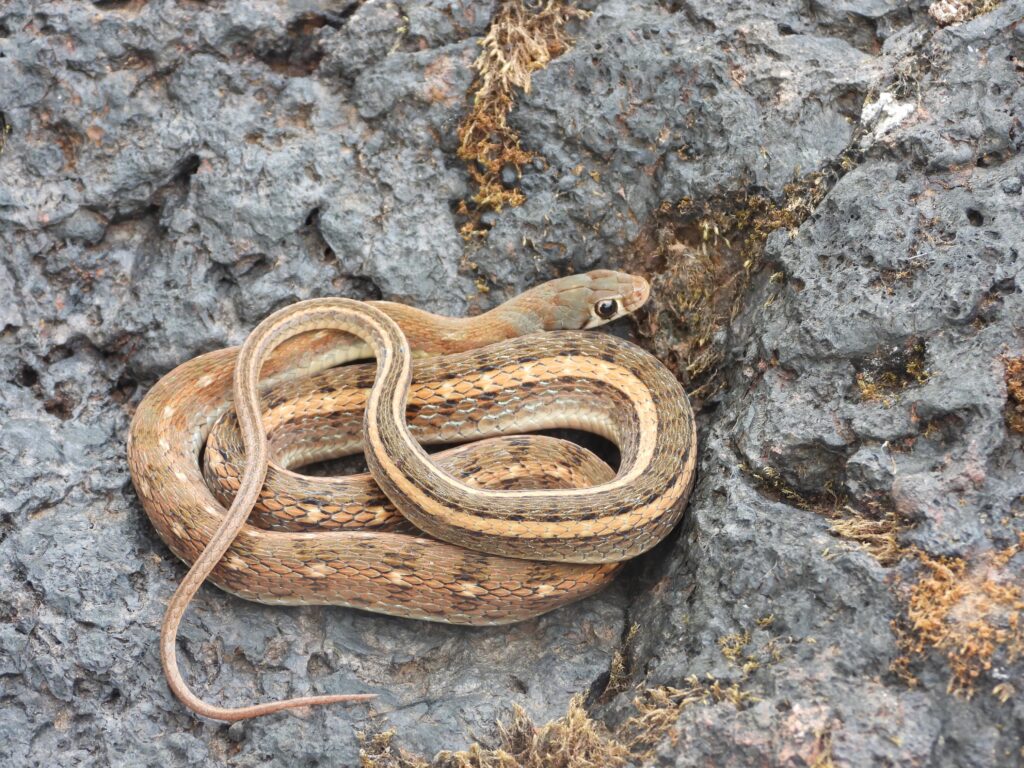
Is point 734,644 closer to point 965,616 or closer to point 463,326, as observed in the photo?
point 965,616

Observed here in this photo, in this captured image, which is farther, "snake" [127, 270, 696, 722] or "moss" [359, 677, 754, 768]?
"snake" [127, 270, 696, 722]

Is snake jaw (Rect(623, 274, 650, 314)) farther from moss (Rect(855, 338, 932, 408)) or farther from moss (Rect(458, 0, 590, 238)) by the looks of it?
moss (Rect(855, 338, 932, 408))

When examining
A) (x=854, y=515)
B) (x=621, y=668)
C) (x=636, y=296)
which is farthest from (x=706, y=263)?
(x=621, y=668)

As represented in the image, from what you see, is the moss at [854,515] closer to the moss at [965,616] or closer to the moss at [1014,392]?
the moss at [965,616]

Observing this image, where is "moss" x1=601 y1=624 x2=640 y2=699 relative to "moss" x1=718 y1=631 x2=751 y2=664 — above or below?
below

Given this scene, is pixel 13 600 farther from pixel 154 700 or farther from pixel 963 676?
pixel 963 676

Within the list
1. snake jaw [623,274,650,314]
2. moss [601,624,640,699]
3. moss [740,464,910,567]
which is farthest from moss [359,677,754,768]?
snake jaw [623,274,650,314]

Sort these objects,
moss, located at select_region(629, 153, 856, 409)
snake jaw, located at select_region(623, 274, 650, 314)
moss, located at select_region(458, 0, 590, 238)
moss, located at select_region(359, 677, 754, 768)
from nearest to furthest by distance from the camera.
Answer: moss, located at select_region(359, 677, 754, 768) → moss, located at select_region(629, 153, 856, 409) → snake jaw, located at select_region(623, 274, 650, 314) → moss, located at select_region(458, 0, 590, 238)
